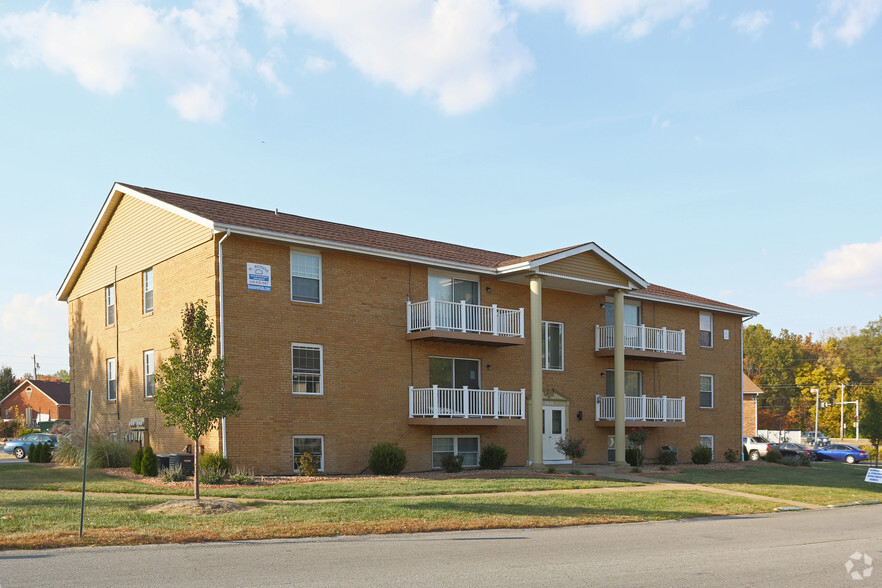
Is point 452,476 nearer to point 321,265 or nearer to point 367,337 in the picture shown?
point 367,337

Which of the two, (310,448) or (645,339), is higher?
(645,339)

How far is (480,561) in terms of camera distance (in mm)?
9719

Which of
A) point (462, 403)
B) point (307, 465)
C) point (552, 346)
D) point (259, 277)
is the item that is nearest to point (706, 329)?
point (552, 346)

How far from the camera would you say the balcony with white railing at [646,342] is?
97.8 ft

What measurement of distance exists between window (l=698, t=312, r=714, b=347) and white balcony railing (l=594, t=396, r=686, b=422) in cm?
468

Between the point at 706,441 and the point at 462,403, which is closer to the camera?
the point at 462,403

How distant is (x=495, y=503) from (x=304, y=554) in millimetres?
6474

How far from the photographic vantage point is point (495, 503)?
15.8m

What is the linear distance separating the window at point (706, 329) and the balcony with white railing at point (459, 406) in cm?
1249

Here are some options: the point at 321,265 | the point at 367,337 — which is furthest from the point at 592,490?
the point at 321,265

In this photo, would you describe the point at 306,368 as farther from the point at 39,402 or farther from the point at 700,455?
the point at 39,402

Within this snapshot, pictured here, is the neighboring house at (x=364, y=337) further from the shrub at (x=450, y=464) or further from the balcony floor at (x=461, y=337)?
the shrub at (x=450, y=464)

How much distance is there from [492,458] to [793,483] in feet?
28.7

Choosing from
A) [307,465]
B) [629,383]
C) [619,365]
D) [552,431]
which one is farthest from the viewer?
[629,383]
